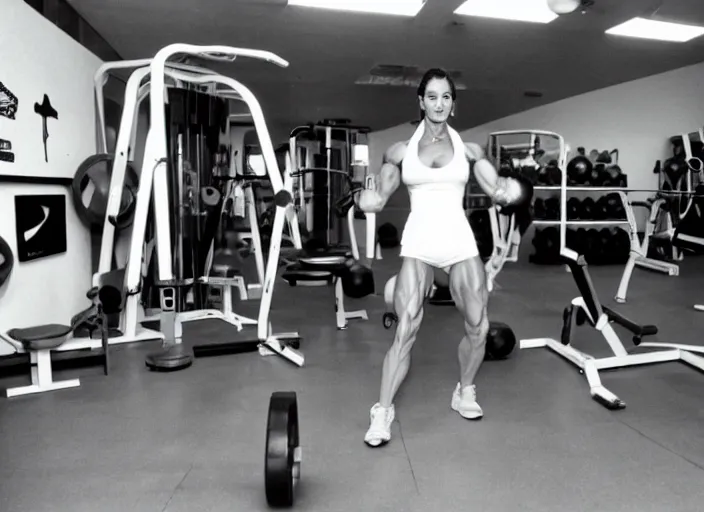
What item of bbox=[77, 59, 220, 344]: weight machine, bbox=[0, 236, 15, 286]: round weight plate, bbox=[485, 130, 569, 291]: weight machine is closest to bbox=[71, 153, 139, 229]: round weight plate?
bbox=[77, 59, 220, 344]: weight machine

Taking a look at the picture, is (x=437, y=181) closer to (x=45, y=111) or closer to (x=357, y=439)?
(x=357, y=439)

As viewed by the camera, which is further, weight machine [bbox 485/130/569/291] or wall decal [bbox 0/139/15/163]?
weight machine [bbox 485/130/569/291]

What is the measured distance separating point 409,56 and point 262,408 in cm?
432

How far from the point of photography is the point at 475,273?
6.46 feet

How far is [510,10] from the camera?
14.6 feet

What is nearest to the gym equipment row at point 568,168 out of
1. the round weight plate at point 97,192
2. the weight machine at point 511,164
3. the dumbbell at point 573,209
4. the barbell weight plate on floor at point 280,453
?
the weight machine at point 511,164

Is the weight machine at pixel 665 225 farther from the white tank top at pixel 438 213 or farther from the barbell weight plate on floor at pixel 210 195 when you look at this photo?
the barbell weight plate on floor at pixel 210 195

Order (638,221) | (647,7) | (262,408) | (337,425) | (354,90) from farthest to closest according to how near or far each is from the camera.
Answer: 1. (638,221)
2. (354,90)
3. (647,7)
4. (262,408)
5. (337,425)

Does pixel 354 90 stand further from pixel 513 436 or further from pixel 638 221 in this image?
pixel 513 436

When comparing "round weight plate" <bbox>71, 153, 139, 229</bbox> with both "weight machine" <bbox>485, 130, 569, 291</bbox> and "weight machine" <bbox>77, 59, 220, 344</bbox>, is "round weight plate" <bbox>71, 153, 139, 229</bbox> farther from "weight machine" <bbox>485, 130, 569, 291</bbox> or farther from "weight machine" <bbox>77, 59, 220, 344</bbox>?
"weight machine" <bbox>485, 130, 569, 291</bbox>

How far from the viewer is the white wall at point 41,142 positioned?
265 cm

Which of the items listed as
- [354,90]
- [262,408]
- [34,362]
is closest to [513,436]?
[262,408]

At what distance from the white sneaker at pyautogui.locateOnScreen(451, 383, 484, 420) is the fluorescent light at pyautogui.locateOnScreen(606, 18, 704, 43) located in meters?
4.09

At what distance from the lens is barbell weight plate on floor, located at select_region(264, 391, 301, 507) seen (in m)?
1.41
